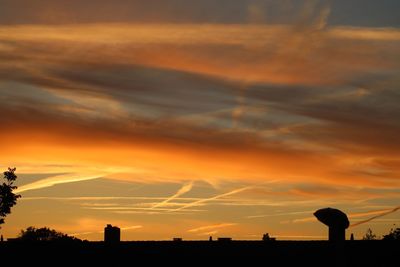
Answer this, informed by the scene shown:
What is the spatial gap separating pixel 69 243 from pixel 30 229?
11546cm

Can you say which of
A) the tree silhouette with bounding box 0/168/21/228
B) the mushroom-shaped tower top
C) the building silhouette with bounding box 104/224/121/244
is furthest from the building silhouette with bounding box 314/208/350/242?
the tree silhouette with bounding box 0/168/21/228

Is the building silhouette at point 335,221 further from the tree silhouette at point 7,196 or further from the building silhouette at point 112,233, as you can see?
the tree silhouette at point 7,196

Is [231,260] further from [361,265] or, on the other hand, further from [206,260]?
[361,265]

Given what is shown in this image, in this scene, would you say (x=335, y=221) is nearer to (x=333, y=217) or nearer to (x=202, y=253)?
(x=333, y=217)

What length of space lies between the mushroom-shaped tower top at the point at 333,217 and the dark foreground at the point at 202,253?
737 cm

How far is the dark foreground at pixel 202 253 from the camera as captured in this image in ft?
77.7

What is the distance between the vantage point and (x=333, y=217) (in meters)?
15.8

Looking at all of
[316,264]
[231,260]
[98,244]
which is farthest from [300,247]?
[98,244]

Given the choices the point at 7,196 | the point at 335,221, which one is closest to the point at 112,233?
the point at 335,221

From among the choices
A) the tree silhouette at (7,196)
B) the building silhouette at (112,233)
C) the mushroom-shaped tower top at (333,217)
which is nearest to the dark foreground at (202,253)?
the building silhouette at (112,233)

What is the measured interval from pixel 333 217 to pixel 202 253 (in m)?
10.6

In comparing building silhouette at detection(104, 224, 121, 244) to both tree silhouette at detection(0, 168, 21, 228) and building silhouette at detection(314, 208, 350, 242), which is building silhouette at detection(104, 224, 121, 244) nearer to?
building silhouette at detection(314, 208, 350, 242)

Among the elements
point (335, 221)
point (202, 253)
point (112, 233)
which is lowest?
point (202, 253)

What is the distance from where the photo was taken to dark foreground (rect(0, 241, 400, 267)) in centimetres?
2367
